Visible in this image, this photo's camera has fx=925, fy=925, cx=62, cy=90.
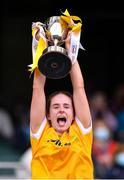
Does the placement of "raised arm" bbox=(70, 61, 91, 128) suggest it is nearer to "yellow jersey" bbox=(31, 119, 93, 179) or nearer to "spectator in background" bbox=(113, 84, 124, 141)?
"yellow jersey" bbox=(31, 119, 93, 179)

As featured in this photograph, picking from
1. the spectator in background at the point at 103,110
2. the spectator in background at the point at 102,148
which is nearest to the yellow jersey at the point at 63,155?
the spectator in background at the point at 102,148

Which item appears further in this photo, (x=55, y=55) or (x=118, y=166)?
(x=118, y=166)

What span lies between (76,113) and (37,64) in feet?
1.69

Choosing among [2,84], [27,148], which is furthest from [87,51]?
[27,148]

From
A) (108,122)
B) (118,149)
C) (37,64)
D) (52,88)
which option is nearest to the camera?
(37,64)

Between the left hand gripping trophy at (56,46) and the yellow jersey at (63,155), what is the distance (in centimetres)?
48

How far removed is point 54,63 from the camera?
633 cm

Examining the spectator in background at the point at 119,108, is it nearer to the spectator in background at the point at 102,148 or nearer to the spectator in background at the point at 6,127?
the spectator in background at the point at 102,148

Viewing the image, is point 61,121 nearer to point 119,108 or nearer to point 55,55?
point 55,55

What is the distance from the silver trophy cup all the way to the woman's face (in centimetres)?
31

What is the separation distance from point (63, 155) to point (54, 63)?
26.9 inches

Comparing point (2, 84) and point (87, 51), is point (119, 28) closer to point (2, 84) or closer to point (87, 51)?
point (87, 51)

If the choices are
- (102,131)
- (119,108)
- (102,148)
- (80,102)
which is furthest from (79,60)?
(80,102)

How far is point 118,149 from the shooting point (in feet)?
33.8
